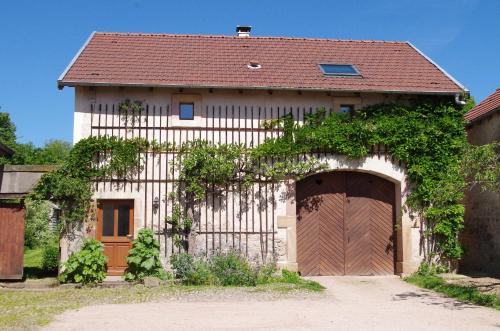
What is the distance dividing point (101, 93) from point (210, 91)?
108 inches

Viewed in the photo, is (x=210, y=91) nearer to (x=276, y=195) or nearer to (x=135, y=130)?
(x=135, y=130)

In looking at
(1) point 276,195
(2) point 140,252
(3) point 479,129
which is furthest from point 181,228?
(3) point 479,129

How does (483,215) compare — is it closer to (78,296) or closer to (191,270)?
(191,270)

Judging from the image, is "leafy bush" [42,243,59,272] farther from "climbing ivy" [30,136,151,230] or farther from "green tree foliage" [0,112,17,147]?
"green tree foliage" [0,112,17,147]

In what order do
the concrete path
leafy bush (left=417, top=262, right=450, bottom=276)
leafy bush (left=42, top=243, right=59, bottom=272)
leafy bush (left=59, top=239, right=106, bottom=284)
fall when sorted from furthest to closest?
leafy bush (left=42, top=243, right=59, bottom=272)
leafy bush (left=417, top=262, right=450, bottom=276)
leafy bush (left=59, top=239, right=106, bottom=284)
the concrete path

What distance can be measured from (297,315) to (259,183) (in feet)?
16.0

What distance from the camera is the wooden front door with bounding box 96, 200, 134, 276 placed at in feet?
42.1

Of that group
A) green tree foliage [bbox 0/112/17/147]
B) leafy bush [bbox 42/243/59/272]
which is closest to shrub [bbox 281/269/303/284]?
leafy bush [bbox 42/243/59/272]

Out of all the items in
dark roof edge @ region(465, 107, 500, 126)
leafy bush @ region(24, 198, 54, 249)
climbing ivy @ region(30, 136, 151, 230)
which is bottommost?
leafy bush @ region(24, 198, 54, 249)

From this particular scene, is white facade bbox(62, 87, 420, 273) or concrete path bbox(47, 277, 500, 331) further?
white facade bbox(62, 87, 420, 273)

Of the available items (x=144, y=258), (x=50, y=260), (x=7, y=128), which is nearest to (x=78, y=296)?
(x=144, y=258)

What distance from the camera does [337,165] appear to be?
13.4m

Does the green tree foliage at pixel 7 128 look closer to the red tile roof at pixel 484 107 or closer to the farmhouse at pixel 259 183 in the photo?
the farmhouse at pixel 259 183

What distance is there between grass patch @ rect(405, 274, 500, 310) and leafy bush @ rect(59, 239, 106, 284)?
7408mm
